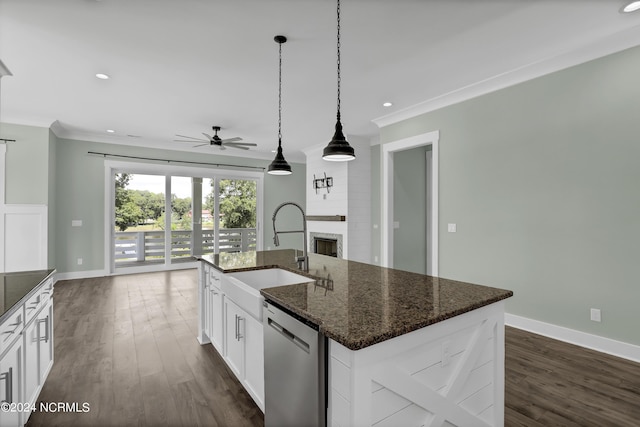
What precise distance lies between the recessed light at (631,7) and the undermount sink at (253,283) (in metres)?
2.99

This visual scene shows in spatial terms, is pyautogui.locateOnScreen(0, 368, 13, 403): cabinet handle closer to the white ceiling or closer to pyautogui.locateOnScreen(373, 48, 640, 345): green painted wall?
the white ceiling

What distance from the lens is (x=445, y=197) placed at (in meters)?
4.07

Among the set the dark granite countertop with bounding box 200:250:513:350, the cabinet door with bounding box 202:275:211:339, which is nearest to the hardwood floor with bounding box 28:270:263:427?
the cabinet door with bounding box 202:275:211:339

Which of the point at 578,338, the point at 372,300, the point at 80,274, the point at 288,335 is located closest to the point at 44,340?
the point at 288,335

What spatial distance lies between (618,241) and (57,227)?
25.7 feet

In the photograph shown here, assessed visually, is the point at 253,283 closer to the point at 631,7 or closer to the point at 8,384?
the point at 8,384

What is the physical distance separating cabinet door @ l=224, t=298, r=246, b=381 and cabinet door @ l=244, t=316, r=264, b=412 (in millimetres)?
70

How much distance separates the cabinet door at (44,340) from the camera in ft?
6.67

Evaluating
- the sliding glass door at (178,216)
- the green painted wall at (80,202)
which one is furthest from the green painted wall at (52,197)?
the sliding glass door at (178,216)

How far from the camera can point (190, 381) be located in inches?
92.9

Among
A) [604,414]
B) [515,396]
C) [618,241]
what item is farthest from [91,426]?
[618,241]

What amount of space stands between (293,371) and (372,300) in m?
0.47

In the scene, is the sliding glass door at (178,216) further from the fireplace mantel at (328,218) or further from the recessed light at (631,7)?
the recessed light at (631,7)

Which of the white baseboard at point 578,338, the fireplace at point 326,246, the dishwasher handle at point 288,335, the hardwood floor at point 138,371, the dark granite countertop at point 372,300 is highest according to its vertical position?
the dark granite countertop at point 372,300
